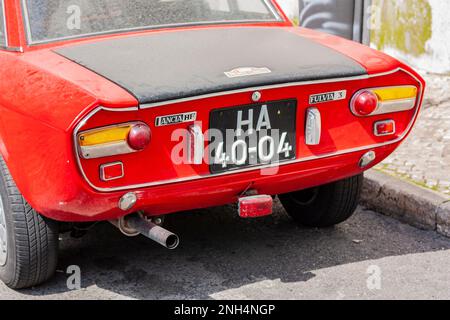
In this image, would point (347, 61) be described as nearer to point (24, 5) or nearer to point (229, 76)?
point (229, 76)

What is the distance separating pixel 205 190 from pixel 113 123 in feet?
1.93

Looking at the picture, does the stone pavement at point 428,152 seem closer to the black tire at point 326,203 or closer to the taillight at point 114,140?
the black tire at point 326,203

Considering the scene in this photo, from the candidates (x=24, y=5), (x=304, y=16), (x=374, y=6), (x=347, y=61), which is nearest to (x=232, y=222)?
(x=347, y=61)

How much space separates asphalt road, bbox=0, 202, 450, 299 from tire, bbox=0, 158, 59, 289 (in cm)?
A: 13

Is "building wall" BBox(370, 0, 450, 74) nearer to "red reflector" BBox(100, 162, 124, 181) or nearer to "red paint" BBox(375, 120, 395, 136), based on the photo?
"red paint" BBox(375, 120, 395, 136)

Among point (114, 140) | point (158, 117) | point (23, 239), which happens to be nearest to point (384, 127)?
point (158, 117)

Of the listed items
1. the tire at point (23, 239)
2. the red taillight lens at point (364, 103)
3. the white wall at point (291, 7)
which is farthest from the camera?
the white wall at point (291, 7)

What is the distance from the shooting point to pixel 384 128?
13.9 ft

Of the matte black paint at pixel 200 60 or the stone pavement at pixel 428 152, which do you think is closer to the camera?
the matte black paint at pixel 200 60

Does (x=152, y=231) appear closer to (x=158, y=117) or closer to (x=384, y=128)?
(x=158, y=117)

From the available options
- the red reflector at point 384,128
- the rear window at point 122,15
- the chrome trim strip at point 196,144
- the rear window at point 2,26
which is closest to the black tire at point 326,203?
the red reflector at point 384,128

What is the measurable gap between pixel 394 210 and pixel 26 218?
2425mm

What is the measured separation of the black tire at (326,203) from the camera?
15.8 ft

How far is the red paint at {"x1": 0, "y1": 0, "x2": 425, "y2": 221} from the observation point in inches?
140
